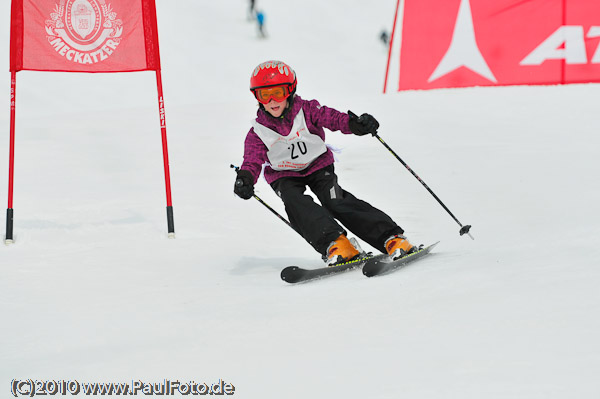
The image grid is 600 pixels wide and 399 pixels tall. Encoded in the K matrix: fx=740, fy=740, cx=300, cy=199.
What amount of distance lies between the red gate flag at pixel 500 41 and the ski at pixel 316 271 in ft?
21.0

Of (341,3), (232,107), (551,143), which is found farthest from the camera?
(341,3)

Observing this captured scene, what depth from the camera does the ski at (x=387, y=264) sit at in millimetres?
3760

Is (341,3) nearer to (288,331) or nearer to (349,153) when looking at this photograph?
(349,153)

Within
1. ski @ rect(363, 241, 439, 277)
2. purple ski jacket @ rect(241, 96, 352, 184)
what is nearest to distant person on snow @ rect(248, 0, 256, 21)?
purple ski jacket @ rect(241, 96, 352, 184)

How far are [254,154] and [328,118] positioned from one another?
50cm

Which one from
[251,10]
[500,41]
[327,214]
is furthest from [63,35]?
[251,10]

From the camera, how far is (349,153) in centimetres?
869

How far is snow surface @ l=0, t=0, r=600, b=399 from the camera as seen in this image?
94.5 inches

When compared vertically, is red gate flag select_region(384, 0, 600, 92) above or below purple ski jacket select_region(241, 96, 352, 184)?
above

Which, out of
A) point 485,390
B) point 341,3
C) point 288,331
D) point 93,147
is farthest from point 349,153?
point 341,3

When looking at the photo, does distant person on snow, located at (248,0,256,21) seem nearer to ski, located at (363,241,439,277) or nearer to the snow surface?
the snow surface

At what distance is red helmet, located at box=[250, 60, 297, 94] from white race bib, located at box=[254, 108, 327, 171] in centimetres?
23

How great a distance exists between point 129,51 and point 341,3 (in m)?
24.1

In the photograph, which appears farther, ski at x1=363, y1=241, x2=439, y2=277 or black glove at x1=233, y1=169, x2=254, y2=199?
black glove at x1=233, y1=169, x2=254, y2=199
